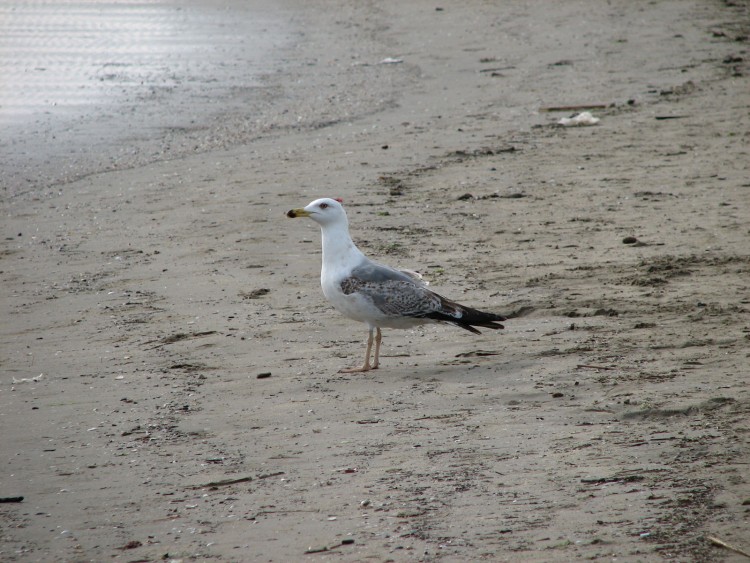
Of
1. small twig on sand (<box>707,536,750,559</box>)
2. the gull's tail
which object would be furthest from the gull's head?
small twig on sand (<box>707,536,750,559</box>)

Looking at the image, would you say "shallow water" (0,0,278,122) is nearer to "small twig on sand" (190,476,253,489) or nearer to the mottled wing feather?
the mottled wing feather

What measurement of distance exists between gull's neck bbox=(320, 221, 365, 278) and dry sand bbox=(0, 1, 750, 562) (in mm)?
517

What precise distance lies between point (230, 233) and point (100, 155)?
380cm

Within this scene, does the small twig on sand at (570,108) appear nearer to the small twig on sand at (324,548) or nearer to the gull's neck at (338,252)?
the gull's neck at (338,252)

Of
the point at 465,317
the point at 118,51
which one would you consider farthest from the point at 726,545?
the point at 118,51

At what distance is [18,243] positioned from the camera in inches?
358

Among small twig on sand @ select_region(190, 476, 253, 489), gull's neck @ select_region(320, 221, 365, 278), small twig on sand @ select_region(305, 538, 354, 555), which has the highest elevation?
gull's neck @ select_region(320, 221, 365, 278)

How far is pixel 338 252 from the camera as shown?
686 cm

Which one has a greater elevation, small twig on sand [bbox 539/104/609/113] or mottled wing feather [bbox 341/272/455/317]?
small twig on sand [bbox 539/104/609/113]

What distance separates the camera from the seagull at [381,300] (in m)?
6.45

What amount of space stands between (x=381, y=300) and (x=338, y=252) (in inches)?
21.2

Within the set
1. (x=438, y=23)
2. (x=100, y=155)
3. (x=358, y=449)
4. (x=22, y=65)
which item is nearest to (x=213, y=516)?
(x=358, y=449)

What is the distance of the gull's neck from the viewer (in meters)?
6.78

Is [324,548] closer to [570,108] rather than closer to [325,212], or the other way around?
[325,212]
